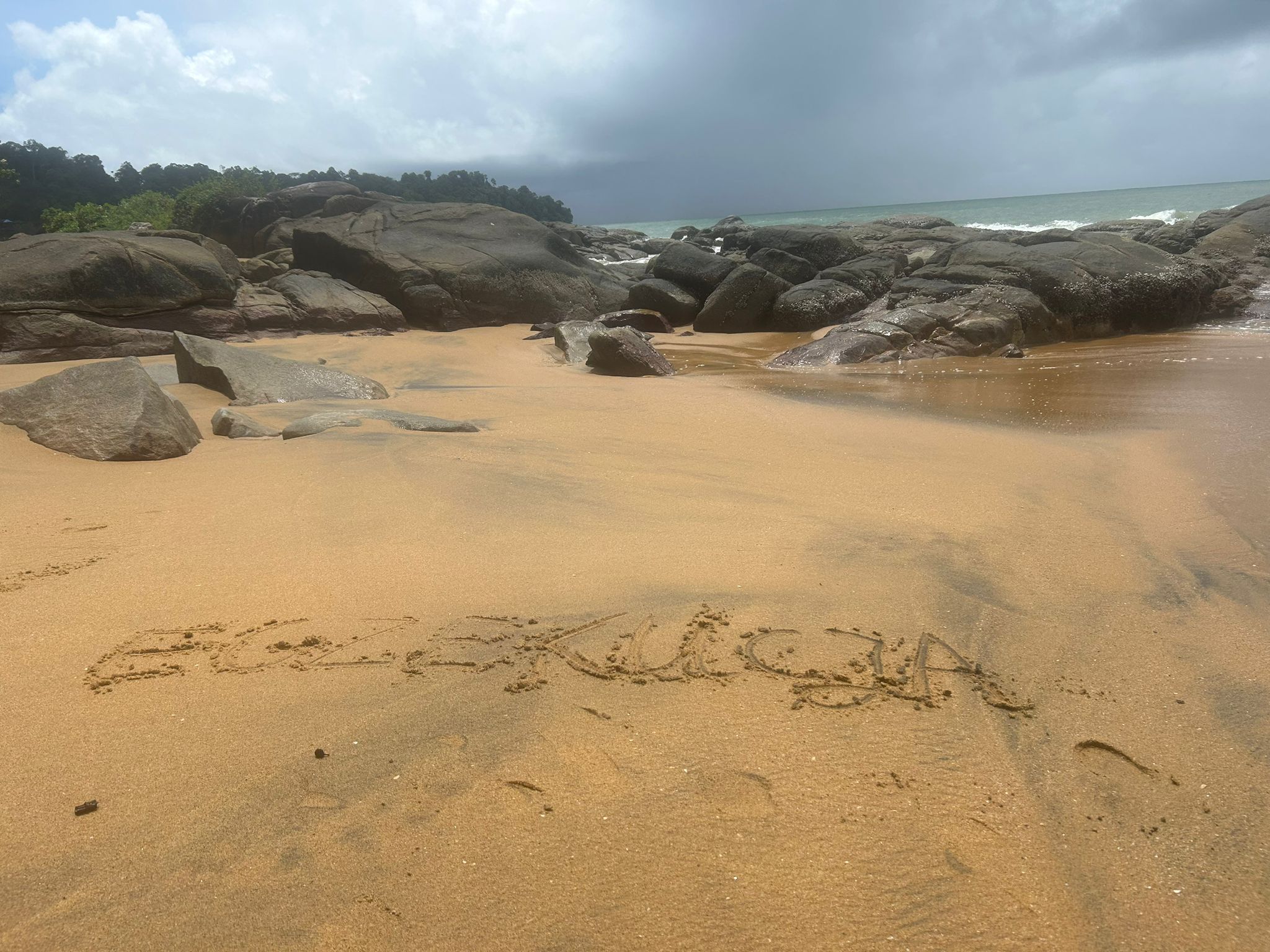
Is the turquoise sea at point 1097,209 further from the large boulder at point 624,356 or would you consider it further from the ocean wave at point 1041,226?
the large boulder at point 624,356

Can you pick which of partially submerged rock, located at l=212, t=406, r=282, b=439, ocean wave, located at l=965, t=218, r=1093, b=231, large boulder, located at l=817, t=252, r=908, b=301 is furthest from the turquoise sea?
partially submerged rock, located at l=212, t=406, r=282, b=439

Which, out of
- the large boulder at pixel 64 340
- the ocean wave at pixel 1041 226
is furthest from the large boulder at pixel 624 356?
the ocean wave at pixel 1041 226

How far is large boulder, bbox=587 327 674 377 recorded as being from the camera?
8297 mm

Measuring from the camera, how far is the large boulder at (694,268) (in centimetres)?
1327

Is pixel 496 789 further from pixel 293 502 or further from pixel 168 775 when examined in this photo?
pixel 293 502

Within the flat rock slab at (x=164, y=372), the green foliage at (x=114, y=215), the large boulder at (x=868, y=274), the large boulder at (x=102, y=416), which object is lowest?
the flat rock slab at (x=164, y=372)

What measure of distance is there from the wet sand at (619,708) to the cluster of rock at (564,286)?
6704mm

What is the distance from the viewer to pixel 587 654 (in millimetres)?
1977

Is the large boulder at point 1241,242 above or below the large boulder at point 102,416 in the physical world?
above

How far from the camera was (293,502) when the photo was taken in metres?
2.91

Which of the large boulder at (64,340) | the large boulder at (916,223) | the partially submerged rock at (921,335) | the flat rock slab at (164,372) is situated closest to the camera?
the flat rock slab at (164,372)

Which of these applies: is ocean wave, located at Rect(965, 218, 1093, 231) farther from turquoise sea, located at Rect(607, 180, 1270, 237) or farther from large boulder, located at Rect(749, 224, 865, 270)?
large boulder, located at Rect(749, 224, 865, 270)

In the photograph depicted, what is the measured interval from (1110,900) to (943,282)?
37.2ft

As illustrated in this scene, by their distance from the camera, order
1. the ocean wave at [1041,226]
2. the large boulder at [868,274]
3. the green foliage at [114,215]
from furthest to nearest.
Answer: the ocean wave at [1041,226], the green foliage at [114,215], the large boulder at [868,274]
